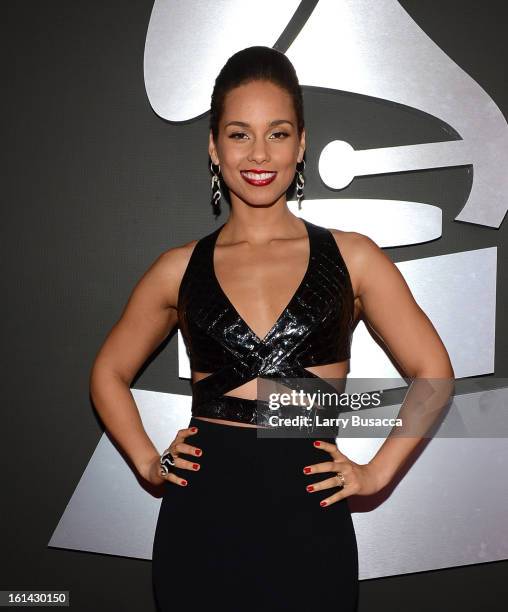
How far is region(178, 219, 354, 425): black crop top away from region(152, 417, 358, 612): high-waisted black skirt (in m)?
0.11

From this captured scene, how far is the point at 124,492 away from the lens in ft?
8.27

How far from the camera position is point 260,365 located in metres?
1.88

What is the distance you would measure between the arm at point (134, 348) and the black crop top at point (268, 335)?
13 cm

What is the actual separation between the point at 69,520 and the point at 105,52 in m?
1.58

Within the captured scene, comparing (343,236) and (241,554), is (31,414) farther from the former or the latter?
(343,236)

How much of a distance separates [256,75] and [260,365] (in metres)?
0.75

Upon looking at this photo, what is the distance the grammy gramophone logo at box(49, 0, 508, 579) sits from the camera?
2375mm

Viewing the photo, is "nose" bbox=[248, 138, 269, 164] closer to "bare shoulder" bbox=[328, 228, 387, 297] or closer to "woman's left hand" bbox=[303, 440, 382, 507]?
"bare shoulder" bbox=[328, 228, 387, 297]

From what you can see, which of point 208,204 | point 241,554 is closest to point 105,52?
point 208,204

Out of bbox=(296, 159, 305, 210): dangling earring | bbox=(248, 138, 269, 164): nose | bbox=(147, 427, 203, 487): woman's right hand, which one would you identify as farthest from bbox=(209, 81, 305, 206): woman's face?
bbox=(147, 427, 203, 487): woman's right hand

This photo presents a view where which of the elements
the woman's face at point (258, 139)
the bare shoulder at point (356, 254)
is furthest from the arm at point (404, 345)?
the woman's face at point (258, 139)

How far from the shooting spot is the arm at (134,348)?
6.84ft

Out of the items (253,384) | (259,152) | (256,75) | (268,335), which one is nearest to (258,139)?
(259,152)

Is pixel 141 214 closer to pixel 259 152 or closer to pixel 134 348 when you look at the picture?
pixel 134 348
